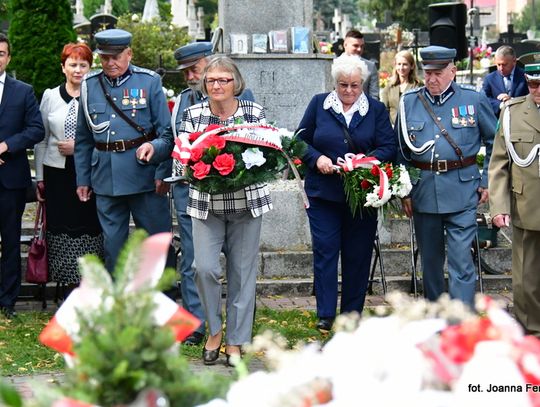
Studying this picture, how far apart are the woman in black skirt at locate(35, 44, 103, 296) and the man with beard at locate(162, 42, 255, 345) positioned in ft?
3.66

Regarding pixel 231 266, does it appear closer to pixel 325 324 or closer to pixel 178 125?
pixel 178 125

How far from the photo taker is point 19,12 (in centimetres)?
1980

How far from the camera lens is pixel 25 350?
8.01 m

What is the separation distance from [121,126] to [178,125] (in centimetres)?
56

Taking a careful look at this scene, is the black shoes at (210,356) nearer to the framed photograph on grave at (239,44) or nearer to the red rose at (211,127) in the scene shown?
the red rose at (211,127)

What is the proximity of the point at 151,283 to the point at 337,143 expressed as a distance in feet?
20.2

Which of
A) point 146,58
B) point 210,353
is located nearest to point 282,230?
point 210,353

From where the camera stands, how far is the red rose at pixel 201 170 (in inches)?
277

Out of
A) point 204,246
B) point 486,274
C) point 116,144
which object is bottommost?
point 486,274

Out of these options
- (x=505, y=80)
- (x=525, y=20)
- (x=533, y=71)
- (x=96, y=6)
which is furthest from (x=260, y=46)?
(x=525, y=20)

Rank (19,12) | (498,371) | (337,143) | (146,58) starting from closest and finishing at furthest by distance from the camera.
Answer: (498,371), (337,143), (19,12), (146,58)

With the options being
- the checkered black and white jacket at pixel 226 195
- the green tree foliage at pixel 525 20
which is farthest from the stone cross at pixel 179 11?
the checkered black and white jacket at pixel 226 195

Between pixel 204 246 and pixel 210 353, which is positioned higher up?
pixel 204 246

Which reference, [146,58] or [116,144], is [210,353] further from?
[146,58]
